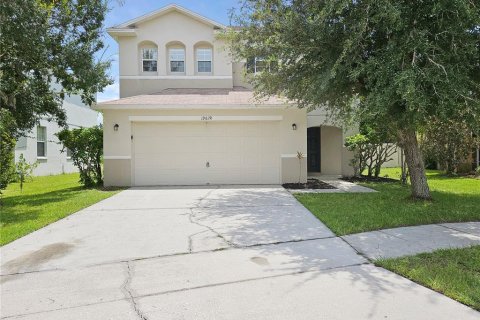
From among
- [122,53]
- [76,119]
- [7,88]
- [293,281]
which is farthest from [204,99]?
[76,119]

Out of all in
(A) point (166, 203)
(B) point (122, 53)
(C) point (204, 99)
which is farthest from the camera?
(B) point (122, 53)

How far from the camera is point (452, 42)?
270 inches

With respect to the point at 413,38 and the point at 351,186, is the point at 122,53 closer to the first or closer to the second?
the point at 351,186

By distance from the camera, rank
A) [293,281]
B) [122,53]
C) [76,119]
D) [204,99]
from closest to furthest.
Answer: [293,281] < [204,99] < [122,53] < [76,119]

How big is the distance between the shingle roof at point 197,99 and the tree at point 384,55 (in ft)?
11.7

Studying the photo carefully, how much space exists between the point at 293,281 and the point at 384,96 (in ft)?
13.7

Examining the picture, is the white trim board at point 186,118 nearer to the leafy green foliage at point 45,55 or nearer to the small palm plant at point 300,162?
the leafy green foliage at point 45,55

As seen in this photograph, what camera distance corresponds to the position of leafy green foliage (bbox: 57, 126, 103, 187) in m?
14.5

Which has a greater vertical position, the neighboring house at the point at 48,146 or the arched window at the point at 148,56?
the arched window at the point at 148,56

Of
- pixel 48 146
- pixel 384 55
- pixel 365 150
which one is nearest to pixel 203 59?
pixel 365 150

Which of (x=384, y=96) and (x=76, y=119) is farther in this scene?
(x=76, y=119)

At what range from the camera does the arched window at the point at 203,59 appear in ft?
58.5

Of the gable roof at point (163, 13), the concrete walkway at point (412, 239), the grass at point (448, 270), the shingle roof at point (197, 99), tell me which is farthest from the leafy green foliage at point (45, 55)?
the grass at point (448, 270)

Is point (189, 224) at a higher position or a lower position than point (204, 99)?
lower
